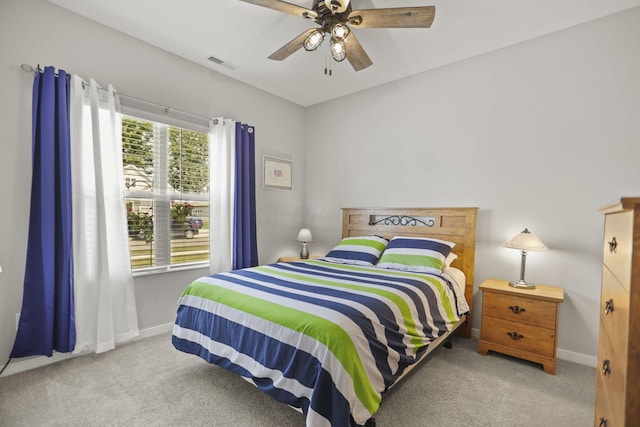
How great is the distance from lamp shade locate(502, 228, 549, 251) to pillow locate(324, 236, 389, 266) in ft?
4.01

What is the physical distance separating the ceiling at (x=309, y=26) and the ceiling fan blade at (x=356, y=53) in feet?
1.07

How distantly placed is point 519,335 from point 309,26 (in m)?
3.24

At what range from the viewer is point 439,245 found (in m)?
2.95

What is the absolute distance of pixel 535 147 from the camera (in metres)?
2.76

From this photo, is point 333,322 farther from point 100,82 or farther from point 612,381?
point 100,82

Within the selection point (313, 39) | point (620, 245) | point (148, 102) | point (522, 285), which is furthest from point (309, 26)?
point (522, 285)

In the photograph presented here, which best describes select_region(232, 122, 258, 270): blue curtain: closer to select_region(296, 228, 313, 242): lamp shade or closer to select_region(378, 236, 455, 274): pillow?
select_region(296, 228, 313, 242): lamp shade

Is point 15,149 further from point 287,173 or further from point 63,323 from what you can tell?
point 287,173

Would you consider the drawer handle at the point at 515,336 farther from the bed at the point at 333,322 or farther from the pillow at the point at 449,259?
the pillow at the point at 449,259

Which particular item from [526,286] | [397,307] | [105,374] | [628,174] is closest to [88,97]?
[105,374]

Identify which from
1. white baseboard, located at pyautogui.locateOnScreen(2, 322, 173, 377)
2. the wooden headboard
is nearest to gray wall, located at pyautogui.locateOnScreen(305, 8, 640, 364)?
the wooden headboard

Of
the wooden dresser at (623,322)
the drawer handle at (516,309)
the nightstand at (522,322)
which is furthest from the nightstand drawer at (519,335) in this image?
the wooden dresser at (623,322)

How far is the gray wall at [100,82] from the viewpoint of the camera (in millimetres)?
2232

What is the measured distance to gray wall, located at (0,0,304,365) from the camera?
2.23m
